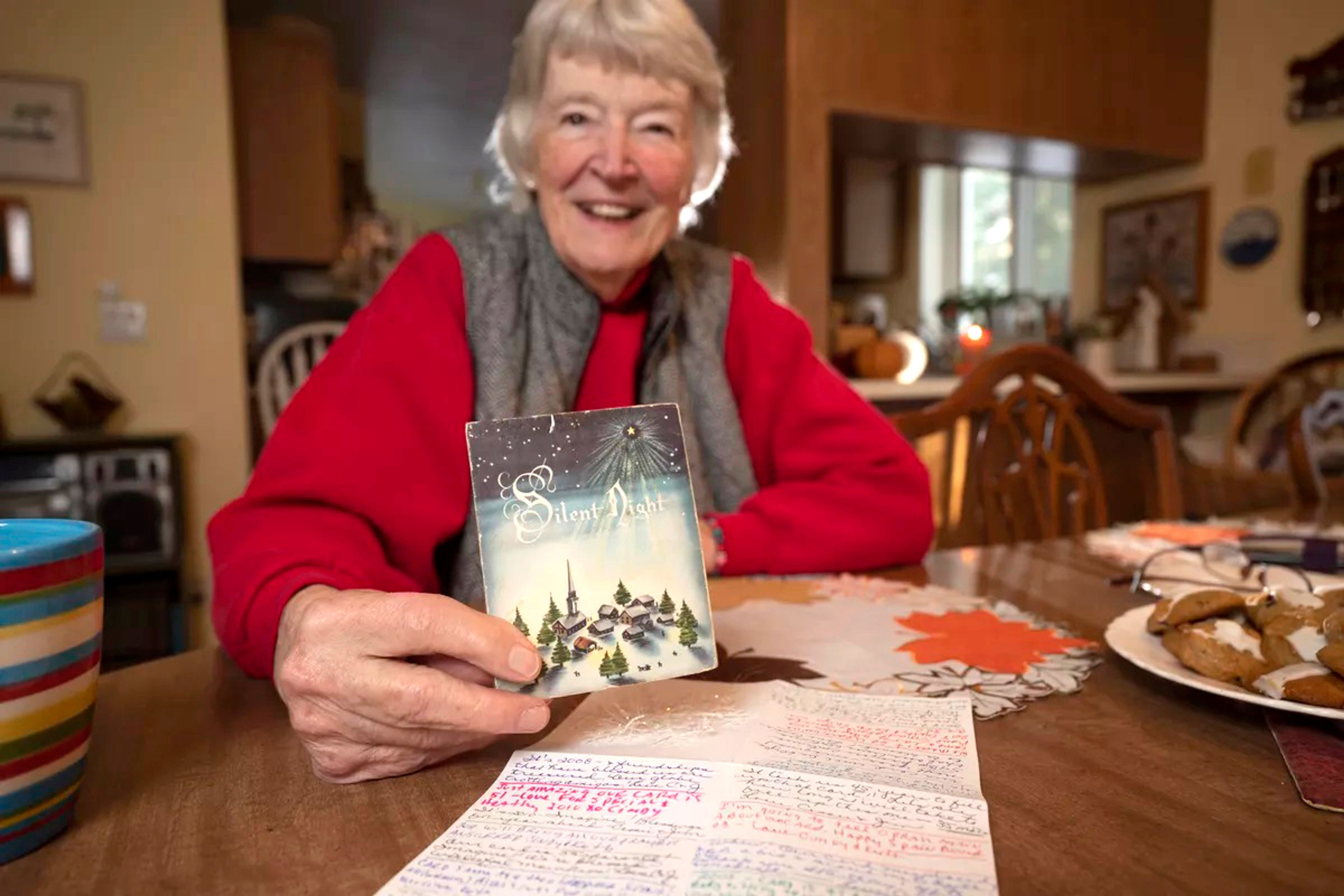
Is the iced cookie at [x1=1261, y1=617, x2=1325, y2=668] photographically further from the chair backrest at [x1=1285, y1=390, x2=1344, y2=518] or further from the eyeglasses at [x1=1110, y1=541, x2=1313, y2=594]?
the chair backrest at [x1=1285, y1=390, x2=1344, y2=518]

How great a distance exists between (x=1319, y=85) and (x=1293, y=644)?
130 inches

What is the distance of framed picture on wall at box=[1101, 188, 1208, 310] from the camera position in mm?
3271

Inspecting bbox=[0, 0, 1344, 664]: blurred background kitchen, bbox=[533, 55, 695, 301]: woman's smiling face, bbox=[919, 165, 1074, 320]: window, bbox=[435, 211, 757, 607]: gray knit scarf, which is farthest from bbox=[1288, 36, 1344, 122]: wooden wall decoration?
bbox=[533, 55, 695, 301]: woman's smiling face

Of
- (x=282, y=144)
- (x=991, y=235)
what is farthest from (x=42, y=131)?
(x=991, y=235)

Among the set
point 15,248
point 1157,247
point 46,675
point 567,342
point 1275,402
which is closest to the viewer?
point 46,675

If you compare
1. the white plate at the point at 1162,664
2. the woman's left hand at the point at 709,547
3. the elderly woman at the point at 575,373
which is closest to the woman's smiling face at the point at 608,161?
the elderly woman at the point at 575,373

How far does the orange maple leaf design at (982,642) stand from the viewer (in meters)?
0.59

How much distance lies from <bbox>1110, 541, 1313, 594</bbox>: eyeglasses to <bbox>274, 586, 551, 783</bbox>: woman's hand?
0.65m

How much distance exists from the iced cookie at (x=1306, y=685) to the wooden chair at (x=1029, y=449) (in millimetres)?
712

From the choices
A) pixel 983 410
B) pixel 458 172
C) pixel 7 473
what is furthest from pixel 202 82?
pixel 458 172

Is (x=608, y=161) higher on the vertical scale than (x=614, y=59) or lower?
lower

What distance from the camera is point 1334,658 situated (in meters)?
0.47

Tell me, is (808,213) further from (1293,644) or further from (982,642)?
(1293,644)

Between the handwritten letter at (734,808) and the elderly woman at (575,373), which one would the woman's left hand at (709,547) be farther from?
the handwritten letter at (734,808)
